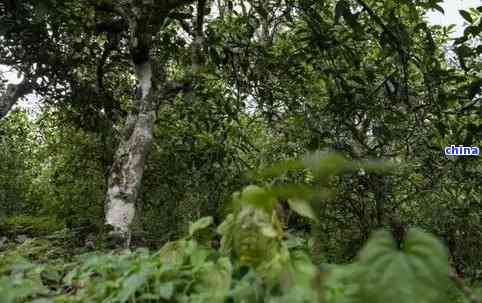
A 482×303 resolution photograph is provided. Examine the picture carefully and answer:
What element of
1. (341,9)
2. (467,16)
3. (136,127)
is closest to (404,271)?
(341,9)

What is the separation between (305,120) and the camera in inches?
210

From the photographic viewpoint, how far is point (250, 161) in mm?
9688

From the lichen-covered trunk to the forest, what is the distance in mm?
16

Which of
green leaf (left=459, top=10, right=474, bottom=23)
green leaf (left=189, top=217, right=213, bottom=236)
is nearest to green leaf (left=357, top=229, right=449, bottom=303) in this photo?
green leaf (left=189, top=217, right=213, bottom=236)

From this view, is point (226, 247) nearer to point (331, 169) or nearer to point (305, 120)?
point (331, 169)

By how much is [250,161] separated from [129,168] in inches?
203

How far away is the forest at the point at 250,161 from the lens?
5.15 feet

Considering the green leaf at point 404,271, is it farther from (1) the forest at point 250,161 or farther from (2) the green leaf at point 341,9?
(2) the green leaf at point 341,9

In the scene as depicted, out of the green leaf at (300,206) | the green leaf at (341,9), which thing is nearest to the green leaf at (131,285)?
the green leaf at (300,206)

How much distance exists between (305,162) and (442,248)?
0.95 feet

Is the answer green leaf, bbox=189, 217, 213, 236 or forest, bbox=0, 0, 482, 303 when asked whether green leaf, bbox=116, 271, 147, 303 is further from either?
green leaf, bbox=189, 217, 213, 236

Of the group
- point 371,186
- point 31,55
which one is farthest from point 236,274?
point 31,55

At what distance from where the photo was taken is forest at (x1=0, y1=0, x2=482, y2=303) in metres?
1.57

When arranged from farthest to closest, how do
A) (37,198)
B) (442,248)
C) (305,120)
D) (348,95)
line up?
(37,198) < (305,120) < (348,95) < (442,248)
